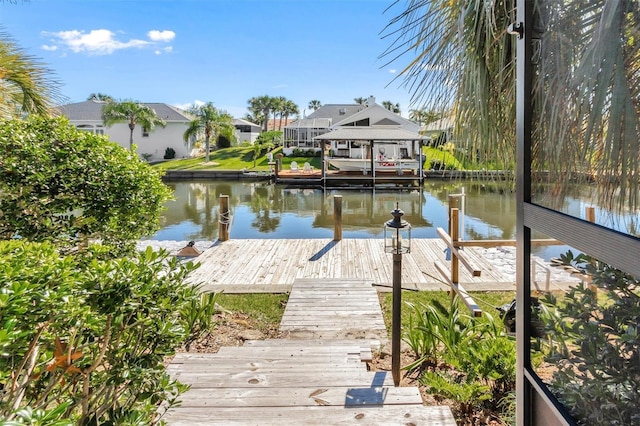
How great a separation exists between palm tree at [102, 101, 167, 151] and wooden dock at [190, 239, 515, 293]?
22.9 metres

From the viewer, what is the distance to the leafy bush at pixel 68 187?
2.58 metres

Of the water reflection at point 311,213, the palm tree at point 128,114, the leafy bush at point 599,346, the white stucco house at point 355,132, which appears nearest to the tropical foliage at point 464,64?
the leafy bush at point 599,346

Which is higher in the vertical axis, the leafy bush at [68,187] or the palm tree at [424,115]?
the palm tree at [424,115]

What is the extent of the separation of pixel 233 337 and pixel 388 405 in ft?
6.96

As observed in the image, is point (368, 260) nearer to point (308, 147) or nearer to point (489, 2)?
point (489, 2)

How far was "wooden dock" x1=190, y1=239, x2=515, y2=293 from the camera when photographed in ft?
17.2

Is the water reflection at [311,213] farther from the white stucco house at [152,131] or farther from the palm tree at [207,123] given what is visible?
the white stucco house at [152,131]

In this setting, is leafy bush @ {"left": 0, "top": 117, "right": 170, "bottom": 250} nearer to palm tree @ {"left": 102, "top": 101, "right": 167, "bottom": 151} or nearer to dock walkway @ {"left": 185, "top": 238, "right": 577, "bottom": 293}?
dock walkway @ {"left": 185, "top": 238, "right": 577, "bottom": 293}

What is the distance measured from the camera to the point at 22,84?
11.1 ft

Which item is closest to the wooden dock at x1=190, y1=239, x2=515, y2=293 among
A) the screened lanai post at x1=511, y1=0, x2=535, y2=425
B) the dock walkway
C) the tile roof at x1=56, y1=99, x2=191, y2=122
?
the dock walkway

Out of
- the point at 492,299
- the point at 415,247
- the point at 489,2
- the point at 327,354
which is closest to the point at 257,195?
the point at 415,247

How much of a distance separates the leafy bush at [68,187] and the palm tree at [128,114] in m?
26.6

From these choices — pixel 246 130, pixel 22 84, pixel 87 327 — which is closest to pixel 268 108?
pixel 246 130

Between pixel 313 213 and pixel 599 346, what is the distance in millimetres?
12481
